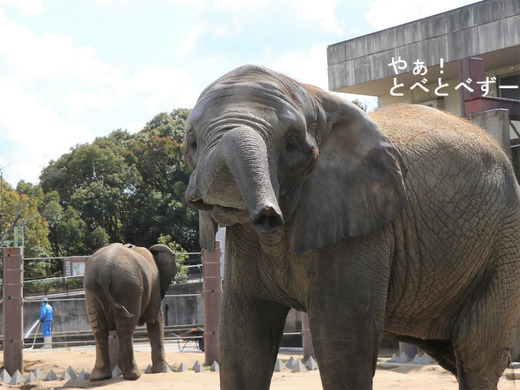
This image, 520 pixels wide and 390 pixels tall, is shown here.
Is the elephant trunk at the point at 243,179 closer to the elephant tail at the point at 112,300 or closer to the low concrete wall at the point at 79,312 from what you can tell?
the elephant tail at the point at 112,300

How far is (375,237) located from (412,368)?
7569 mm

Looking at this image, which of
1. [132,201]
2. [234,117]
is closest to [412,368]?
[234,117]

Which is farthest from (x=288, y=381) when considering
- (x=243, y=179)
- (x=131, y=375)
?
(x=243, y=179)

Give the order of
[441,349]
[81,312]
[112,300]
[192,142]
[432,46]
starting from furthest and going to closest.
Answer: [81,312] → [432,46] → [112,300] → [441,349] → [192,142]

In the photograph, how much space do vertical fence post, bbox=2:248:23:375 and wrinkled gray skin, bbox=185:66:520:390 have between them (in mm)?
7942

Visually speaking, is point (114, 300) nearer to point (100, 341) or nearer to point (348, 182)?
point (100, 341)

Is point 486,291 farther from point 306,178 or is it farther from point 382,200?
point 306,178

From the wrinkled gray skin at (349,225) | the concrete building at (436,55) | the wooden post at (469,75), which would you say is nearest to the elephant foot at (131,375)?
the wooden post at (469,75)

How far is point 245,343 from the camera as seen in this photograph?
454 cm

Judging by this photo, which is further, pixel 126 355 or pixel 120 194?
pixel 120 194

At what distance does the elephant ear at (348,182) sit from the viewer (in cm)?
421

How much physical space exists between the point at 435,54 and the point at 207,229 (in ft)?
66.3

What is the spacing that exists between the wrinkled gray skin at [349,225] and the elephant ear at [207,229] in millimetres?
12

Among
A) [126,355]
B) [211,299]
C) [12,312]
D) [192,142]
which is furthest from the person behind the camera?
[211,299]
